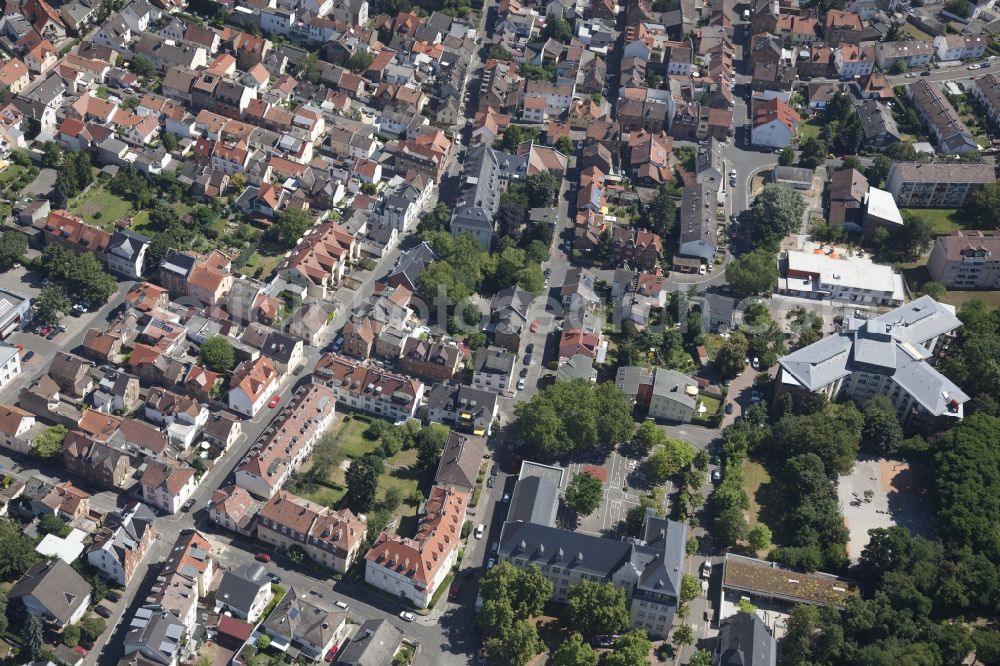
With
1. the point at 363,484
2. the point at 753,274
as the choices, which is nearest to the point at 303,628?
the point at 363,484

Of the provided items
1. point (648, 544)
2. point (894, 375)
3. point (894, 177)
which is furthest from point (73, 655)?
point (894, 177)

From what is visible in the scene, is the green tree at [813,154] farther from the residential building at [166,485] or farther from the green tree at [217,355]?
the residential building at [166,485]

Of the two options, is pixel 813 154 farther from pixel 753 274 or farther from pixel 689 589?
pixel 689 589

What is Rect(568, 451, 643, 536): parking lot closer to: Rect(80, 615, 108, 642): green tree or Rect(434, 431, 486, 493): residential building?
Rect(434, 431, 486, 493): residential building

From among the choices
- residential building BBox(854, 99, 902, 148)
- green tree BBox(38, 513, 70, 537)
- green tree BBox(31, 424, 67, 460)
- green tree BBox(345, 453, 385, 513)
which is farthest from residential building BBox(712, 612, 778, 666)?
residential building BBox(854, 99, 902, 148)

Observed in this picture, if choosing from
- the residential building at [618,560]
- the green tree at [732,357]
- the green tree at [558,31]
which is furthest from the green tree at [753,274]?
the green tree at [558,31]

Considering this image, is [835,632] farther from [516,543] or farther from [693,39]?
[693,39]
